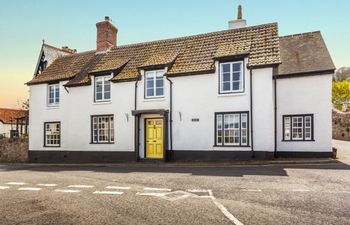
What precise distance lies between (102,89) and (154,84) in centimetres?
436

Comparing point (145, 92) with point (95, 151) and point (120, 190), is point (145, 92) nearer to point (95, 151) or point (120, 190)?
point (95, 151)

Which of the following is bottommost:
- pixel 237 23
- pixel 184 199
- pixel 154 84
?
pixel 184 199

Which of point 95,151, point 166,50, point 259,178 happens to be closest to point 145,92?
point 166,50

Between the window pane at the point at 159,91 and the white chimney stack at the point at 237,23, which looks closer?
the window pane at the point at 159,91

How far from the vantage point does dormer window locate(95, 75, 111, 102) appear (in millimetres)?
20875

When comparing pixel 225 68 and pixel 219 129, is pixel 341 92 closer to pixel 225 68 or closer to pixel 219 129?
pixel 225 68

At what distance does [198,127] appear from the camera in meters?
17.8

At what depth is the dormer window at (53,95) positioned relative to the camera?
75.8ft

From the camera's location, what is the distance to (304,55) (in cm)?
1939

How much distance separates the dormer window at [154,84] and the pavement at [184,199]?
325 inches

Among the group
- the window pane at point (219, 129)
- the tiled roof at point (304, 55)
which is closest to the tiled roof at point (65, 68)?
the window pane at point (219, 129)

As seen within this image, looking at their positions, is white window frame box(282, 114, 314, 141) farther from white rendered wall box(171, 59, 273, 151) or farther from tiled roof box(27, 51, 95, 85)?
tiled roof box(27, 51, 95, 85)

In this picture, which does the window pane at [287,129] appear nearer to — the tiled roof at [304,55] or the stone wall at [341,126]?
the tiled roof at [304,55]

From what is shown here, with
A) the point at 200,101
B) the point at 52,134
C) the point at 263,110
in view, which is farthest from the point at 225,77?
the point at 52,134
